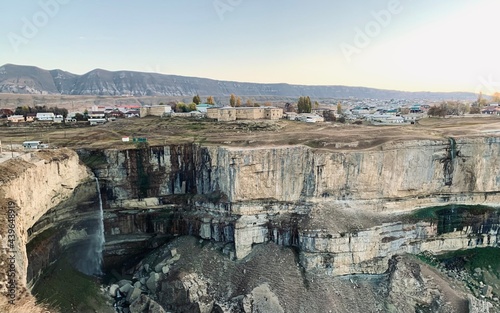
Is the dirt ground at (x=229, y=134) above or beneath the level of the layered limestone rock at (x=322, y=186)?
above

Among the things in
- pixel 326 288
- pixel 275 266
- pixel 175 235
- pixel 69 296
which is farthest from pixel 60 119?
pixel 326 288

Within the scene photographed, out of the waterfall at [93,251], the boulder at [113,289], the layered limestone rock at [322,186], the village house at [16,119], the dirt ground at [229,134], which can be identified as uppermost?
the village house at [16,119]

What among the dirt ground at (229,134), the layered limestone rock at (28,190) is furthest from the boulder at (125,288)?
the dirt ground at (229,134)

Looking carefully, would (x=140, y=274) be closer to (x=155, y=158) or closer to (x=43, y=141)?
(x=155, y=158)

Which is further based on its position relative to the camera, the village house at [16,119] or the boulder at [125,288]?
the village house at [16,119]

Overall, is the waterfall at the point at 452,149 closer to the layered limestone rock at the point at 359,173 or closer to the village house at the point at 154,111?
the layered limestone rock at the point at 359,173

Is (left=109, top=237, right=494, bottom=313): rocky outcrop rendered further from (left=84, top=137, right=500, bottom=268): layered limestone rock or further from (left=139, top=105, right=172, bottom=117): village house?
(left=139, top=105, right=172, bottom=117): village house
